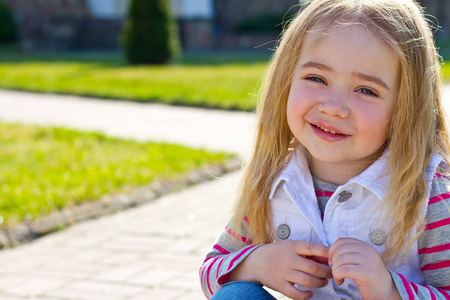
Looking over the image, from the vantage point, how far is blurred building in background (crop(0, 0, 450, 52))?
18.9m

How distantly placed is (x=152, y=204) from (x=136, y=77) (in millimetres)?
7128

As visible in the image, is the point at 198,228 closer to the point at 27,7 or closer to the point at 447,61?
the point at 447,61

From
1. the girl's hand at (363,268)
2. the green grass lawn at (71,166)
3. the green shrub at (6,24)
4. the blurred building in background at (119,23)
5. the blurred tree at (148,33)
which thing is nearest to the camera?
the girl's hand at (363,268)

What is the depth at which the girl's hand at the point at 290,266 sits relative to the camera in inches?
65.9

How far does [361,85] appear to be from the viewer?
1.64 m

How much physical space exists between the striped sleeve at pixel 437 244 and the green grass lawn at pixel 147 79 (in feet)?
17.4

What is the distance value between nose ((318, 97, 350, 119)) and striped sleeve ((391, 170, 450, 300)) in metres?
0.29

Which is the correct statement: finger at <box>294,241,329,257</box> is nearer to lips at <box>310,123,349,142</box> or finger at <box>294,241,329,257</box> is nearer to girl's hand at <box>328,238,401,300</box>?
girl's hand at <box>328,238,401,300</box>

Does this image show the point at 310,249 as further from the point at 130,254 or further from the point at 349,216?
the point at 130,254

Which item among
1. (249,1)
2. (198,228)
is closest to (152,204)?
(198,228)

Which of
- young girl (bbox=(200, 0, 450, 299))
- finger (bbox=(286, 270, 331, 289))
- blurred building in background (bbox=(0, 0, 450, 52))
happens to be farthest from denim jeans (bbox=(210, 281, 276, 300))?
blurred building in background (bbox=(0, 0, 450, 52))

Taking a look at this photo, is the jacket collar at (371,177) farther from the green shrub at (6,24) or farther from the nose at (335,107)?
the green shrub at (6,24)

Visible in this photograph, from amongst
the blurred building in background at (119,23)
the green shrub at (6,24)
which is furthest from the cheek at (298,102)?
the green shrub at (6,24)

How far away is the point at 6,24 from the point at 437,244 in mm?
19291
